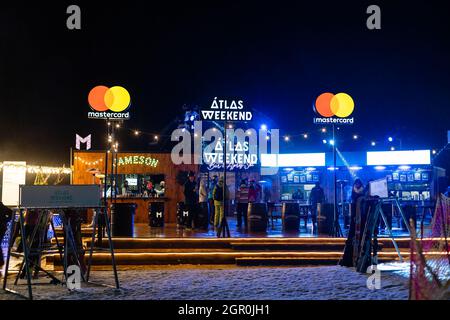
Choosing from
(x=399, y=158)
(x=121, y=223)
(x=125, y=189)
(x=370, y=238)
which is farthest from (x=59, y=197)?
(x=399, y=158)

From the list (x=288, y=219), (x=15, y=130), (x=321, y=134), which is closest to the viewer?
(x=288, y=219)

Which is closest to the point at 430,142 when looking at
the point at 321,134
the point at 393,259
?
the point at 321,134

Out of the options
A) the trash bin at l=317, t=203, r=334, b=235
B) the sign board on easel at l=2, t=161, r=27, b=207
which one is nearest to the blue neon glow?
the trash bin at l=317, t=203, r=334, b=235

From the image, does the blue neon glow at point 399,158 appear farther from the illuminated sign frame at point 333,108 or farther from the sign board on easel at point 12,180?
the sign board on easel at point 12,180

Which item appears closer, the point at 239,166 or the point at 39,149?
the point at 239,166

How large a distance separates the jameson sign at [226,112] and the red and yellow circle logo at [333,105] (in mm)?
1975

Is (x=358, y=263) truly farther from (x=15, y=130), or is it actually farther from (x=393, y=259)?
(x=15, y=130)

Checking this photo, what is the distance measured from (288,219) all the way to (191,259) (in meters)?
4.40

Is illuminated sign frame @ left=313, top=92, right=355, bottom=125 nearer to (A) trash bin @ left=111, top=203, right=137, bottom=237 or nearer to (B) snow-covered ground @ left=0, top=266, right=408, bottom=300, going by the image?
(B) snow-covered ground @ left=0, top=266, right=408, bottom=300

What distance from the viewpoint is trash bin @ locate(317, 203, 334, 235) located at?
42.8 ft

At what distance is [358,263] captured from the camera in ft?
29.6

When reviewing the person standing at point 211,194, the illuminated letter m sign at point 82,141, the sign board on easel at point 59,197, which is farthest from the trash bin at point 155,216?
the illuminated letter m sign at point 82,141

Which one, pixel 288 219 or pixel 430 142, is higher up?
pixel 430 142
